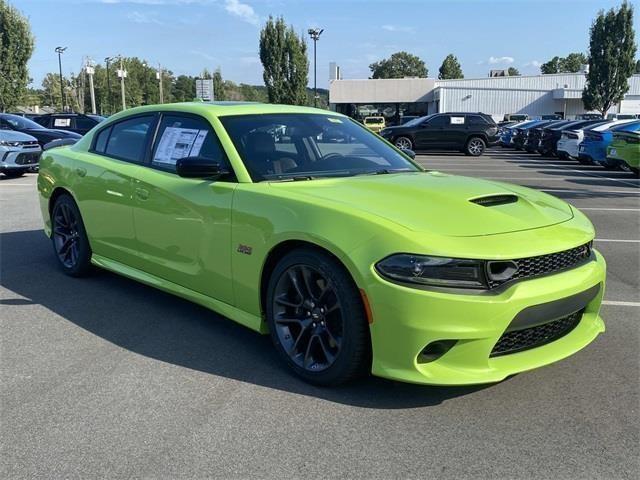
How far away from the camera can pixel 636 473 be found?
101 inches

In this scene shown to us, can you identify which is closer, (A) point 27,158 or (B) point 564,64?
(A) point 27,158

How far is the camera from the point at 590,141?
1753 centimetres

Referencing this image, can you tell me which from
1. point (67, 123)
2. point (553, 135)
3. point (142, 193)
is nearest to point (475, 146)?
point (553, 135)

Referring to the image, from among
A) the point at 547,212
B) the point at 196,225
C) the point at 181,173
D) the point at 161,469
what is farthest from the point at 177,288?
the point at 547,212

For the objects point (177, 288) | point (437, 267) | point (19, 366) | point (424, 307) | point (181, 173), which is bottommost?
point (19, 366)

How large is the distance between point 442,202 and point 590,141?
635 inches

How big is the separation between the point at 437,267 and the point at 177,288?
2080 mm

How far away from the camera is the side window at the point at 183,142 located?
160 inches

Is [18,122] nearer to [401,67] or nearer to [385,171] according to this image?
[385,171]

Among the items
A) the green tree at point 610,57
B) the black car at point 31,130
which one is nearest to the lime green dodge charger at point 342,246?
the black car at point 31,130

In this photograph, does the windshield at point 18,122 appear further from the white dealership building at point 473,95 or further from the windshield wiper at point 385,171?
the white dealership building at point 473,95

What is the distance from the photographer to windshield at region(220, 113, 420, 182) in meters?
3.96

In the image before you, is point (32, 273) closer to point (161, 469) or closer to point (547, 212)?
point (161, 469)

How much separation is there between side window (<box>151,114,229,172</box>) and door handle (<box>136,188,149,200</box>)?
0.71ft
